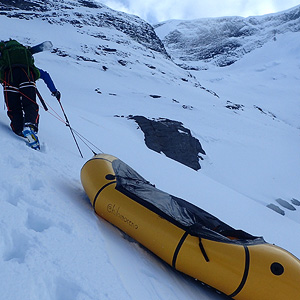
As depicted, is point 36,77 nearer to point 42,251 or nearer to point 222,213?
point 42,251

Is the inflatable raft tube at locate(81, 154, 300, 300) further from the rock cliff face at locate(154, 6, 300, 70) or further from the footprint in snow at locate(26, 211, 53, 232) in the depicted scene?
the rock cliff face at locate(154, 6, 300, 70)

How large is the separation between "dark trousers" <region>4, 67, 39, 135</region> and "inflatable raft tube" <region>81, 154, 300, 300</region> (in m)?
1.67

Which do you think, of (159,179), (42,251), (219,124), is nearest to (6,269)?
(42,251)

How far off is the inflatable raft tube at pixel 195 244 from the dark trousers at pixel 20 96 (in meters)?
Answer: 1.67

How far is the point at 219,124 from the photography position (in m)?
18.8

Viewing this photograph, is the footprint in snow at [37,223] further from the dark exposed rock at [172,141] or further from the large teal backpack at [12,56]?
the dark exposed rock at [172,141]

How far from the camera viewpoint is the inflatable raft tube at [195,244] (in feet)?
6.97

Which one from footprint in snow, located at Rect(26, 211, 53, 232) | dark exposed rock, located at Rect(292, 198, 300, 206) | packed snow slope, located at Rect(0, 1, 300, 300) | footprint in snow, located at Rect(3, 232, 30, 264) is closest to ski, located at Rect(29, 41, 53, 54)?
packed snow slope, located at Rect(0, 1, 300, 300)

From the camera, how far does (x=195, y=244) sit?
90.7 inches

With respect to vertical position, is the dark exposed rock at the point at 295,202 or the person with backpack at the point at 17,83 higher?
the person with backpack at the point at 17,83

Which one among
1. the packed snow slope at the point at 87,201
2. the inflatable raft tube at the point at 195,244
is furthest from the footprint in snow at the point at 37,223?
the inflatable raft tube at the point at 195,244

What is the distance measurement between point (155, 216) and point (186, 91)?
77.4 ft

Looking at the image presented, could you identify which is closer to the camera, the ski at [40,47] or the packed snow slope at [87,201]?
the packed snow slope at [87,201]

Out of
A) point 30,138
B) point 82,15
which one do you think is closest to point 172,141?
point 30,138
